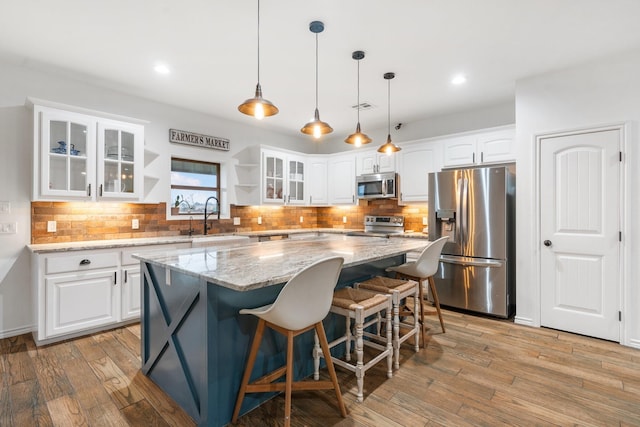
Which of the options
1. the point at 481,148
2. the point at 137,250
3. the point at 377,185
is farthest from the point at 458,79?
the point at 137,250

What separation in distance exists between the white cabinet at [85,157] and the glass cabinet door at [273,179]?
1.80 m

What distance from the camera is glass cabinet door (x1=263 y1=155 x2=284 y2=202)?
501 centimetres

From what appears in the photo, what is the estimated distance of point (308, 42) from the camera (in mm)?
2699

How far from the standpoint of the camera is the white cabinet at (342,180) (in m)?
5.46

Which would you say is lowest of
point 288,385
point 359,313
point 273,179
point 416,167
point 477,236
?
point 288,385

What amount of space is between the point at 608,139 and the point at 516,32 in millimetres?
1381

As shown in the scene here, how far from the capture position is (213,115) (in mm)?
4664

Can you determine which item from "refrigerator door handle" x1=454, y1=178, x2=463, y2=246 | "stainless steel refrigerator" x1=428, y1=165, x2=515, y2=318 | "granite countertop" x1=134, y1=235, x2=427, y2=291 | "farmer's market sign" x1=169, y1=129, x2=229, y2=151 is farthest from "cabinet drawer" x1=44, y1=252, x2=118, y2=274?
"refrigerator door handle" x1=454, y1=178, x2=463, y2=246

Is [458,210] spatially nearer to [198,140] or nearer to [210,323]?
[210,323]

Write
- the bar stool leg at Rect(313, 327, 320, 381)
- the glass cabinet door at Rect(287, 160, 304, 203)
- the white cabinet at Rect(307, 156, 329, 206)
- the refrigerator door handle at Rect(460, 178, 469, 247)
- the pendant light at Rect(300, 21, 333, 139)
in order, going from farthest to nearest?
the white cabinet at Rect(307, 156, 329, 206) → the glass cabinet door at Rect(287, 160, 304, 203) → the refrigerator door handle at Rect(460, 178, 469, 247) → the pendant light at Rect(300, 21, 333, 139) → the bar stool leg at Rect(313, 327, 320, 381)

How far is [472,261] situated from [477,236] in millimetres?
289

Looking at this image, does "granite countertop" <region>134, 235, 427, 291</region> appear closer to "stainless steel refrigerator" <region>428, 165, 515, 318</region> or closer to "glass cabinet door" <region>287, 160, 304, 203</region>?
"stainless steel refrigerator" <region>428, 165, 515, 318</region>

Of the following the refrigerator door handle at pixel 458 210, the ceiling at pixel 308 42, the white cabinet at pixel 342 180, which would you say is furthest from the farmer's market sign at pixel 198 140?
the refrigerator door handle at pixel 458 210

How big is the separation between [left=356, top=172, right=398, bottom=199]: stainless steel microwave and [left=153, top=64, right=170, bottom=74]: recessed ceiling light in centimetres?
314
